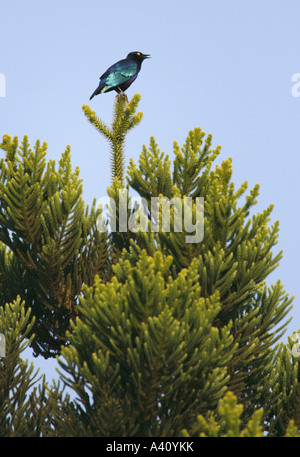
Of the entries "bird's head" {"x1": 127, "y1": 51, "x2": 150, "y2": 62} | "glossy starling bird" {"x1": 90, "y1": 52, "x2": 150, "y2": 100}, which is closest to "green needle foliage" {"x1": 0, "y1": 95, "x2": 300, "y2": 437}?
"glossy starling bird" {"x1": 90, "y1": 52, "x2": 150, "y2": 100}

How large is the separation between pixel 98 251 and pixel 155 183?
1118 mm

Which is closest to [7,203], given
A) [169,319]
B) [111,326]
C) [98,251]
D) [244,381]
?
[98,251]

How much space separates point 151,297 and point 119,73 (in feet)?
15.3

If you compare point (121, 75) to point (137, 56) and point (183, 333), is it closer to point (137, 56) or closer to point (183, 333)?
point (137, 56)

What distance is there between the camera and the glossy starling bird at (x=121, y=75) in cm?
855

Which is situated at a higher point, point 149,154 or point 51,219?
point 149,154

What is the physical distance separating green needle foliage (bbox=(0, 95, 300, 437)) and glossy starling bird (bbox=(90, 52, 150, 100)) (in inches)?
28.6

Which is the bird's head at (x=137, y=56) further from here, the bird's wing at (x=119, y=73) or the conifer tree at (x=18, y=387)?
the conifer tree at (x=18, y=387)

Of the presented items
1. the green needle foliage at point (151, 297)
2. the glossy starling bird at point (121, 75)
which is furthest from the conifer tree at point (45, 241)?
the glossy starling bird at point (121, 75)

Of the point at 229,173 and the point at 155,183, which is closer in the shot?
the point at 229,173

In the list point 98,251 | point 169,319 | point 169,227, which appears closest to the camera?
point 169,319

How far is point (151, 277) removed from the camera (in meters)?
5.19
